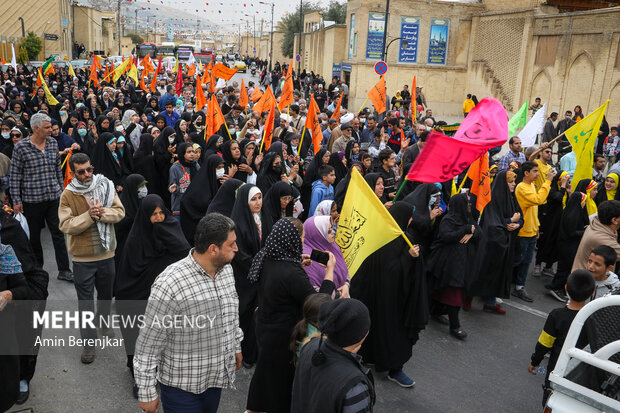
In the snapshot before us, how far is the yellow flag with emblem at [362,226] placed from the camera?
4.03 metres

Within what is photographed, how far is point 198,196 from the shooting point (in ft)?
22.1

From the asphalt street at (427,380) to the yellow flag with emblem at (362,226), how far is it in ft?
4.64

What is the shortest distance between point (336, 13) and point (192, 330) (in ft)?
172

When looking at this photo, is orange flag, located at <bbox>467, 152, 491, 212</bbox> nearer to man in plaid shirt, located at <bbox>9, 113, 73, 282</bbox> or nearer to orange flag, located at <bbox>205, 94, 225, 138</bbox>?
orange flag, located at <bbox>205, 94, 225, 138</bbox>

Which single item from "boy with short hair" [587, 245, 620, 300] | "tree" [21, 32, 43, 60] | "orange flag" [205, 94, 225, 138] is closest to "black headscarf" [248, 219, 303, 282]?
"boy with short hair" [587, 245, 620, 300]

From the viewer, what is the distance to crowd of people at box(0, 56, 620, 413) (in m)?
2.91

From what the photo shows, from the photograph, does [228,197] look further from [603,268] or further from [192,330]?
[603,268]

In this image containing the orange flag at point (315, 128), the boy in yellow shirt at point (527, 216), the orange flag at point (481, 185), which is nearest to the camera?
the orange flag at point (481, 185)

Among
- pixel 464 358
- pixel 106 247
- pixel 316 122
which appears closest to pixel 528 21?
pixel 316 122

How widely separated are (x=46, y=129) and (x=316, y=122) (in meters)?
4.76

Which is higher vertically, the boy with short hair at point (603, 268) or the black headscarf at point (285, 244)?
the black headscarf at point (285, 244)

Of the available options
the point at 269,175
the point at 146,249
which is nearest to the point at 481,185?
the point at 269,175

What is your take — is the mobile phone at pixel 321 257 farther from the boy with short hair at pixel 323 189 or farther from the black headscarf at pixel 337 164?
the black headscarf at pixel 337 164

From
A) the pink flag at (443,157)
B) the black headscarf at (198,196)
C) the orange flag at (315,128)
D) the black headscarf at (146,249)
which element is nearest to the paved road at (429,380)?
the black headscarf at (146,249)
